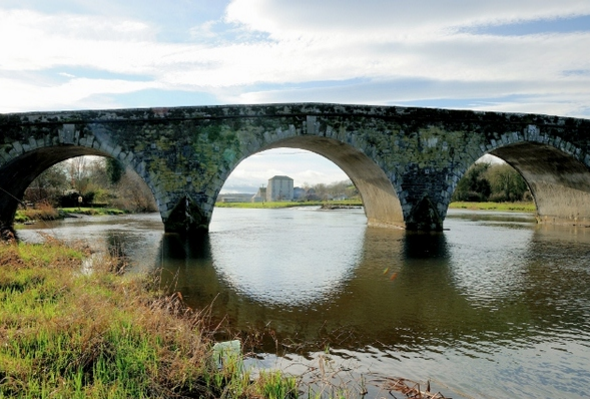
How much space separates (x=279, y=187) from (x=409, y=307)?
12264 cm

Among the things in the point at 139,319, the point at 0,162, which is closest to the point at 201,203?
the point at 0,162

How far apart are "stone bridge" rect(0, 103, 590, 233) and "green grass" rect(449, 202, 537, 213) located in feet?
65.4

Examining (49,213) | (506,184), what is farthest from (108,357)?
(506,184)

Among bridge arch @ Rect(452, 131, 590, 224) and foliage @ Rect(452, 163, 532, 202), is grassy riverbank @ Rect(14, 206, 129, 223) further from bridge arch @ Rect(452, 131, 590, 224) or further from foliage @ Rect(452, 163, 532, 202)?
foliage @ Rect(452, 163, 532, 202)

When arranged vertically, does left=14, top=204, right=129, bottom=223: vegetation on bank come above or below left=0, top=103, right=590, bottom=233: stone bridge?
below

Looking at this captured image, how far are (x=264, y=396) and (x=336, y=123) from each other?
14.3 meters

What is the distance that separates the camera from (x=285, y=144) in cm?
1991

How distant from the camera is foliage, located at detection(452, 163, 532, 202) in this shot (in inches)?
1781

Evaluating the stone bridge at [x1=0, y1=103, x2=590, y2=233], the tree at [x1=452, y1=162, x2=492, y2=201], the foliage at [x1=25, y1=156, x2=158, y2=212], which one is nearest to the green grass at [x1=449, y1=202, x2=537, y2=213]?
the tree at [x1=452, y1=162, x2=492, y2=201]

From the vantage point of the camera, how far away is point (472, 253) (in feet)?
42.3

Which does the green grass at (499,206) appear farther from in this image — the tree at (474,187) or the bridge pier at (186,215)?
the bridge pier at (186,215)

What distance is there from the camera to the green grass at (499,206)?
39.6m

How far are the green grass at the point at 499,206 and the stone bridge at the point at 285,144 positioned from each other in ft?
65.4

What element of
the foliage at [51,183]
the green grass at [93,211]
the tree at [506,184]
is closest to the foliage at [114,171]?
the foliage at [51,183]
